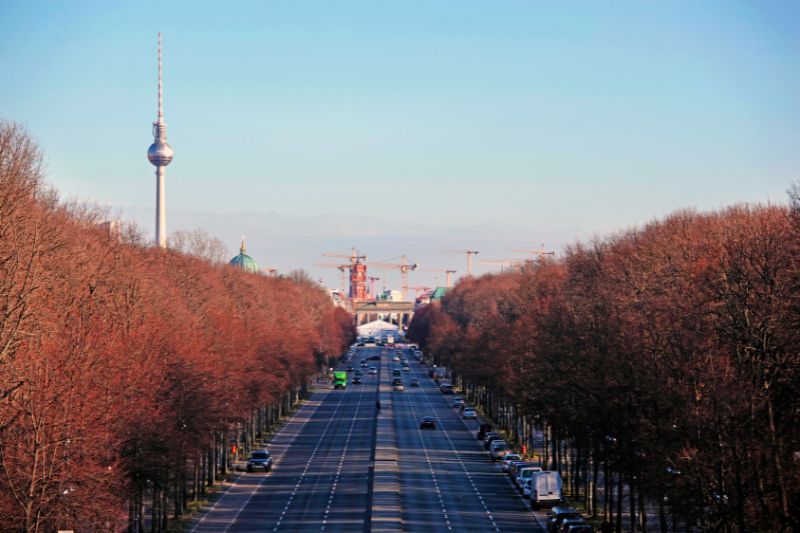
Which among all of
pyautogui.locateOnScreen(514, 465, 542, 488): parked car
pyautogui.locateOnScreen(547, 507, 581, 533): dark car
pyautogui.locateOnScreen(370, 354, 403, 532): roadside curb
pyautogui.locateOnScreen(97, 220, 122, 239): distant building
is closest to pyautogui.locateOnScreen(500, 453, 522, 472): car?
pyautogui.locateOnScreen(514, 465, 542, 488): parked car

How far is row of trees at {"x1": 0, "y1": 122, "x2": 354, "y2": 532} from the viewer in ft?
180

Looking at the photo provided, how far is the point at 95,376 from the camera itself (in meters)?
62.2

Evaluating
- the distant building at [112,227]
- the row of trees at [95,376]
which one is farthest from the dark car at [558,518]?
the distant building at [112,227]

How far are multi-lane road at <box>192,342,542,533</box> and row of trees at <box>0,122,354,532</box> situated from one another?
467 cm

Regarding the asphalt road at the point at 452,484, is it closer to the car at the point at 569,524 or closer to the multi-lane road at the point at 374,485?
the multi-lane road at the point at 374,485

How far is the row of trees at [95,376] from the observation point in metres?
54.8

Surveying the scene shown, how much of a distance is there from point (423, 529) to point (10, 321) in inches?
937

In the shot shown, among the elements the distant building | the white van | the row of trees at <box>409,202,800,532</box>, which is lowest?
the white van

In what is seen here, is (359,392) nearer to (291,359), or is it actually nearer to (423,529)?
(291,359)

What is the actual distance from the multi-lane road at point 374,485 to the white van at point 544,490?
0.95 metres

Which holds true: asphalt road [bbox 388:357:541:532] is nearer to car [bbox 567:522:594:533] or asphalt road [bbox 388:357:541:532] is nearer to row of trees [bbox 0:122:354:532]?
car [bbox 567:522:594:533]

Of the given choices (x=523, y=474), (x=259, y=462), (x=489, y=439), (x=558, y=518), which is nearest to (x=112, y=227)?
(x=259, y=462)

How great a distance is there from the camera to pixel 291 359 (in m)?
142

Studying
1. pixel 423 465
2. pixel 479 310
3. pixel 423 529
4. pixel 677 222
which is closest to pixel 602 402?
pixel 423 529
